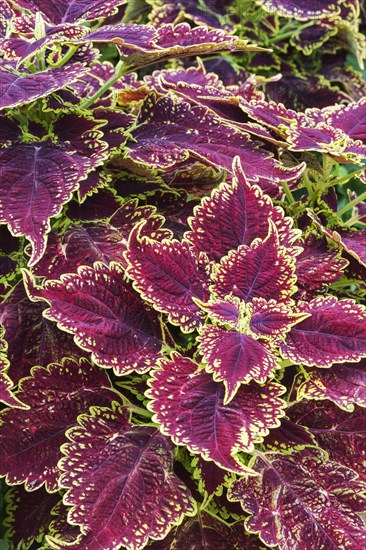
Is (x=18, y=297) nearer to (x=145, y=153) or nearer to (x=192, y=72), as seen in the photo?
(x=145, y=153)

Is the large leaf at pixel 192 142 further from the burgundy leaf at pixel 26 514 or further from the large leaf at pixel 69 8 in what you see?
the burgundy leaf at pixel 26 514

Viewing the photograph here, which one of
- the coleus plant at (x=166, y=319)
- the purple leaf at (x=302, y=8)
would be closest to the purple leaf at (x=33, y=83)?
the coleus plant at (x=166, y=319)

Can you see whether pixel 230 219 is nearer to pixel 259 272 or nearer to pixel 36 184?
pixel 259 272

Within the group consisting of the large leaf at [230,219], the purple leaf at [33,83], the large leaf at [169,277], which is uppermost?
the purple leaf at [33,83]

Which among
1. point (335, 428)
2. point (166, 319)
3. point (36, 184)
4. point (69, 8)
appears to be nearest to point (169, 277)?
point (166, 319)

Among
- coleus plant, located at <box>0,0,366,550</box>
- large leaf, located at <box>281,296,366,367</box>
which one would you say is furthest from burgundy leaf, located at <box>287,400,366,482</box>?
large leaf, located at <box>281,296,366,367</box>

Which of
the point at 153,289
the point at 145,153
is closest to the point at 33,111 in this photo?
the point at 145,153
